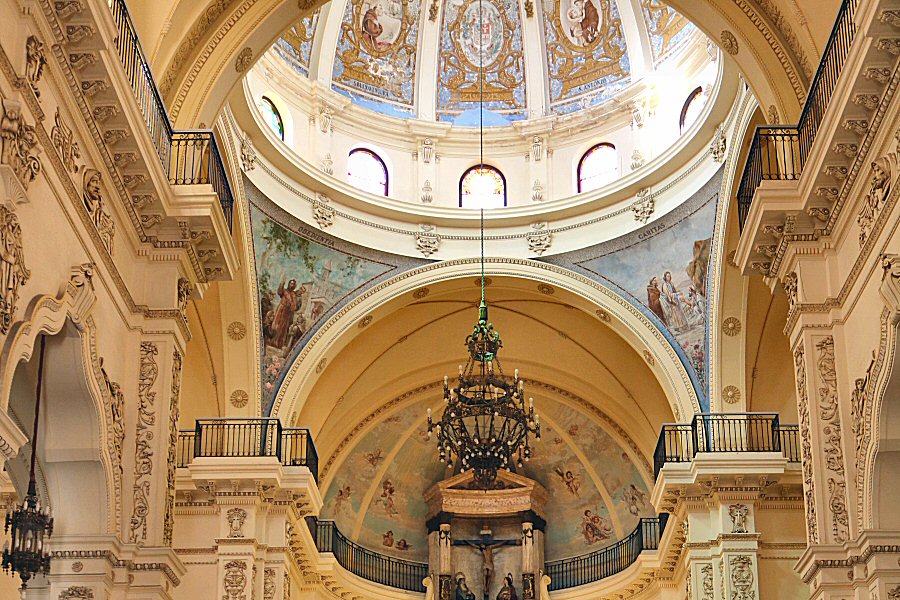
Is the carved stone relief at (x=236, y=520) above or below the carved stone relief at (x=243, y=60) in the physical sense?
below

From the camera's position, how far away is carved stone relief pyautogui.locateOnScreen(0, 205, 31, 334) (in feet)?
29.8

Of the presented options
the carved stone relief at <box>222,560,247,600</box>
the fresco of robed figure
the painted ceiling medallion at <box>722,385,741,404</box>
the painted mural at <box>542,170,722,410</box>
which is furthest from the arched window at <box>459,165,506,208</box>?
the carved stone relief at <box>222,560,247,600</box>

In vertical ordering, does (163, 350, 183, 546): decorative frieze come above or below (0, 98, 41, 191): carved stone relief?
below

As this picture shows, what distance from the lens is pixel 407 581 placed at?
27.0 metres

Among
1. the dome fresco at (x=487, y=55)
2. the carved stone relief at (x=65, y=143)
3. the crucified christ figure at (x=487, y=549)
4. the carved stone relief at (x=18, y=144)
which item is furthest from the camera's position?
the crucified christ figure at (x=487, y=549)

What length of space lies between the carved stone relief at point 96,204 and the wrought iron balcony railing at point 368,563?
1217cm

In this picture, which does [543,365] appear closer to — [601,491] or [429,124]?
[601,491]

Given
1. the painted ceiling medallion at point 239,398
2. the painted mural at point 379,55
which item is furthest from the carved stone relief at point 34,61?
the painted mural at point 379,55

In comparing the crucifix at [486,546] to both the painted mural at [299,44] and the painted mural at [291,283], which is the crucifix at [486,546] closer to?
the painted mural at [291,283]

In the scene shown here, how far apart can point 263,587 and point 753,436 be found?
7.36m

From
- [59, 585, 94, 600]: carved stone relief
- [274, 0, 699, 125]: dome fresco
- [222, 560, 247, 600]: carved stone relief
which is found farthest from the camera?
[274, 0, 699, 125]: dome fresco

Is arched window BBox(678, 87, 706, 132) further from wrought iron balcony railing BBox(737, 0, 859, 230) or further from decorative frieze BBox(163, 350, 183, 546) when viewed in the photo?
decorative frieze BBox(163, 350, 183, 546)

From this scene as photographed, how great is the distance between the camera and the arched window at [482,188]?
23.6 metres

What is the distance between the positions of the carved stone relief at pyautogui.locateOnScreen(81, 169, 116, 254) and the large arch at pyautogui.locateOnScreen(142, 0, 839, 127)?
227 cm
